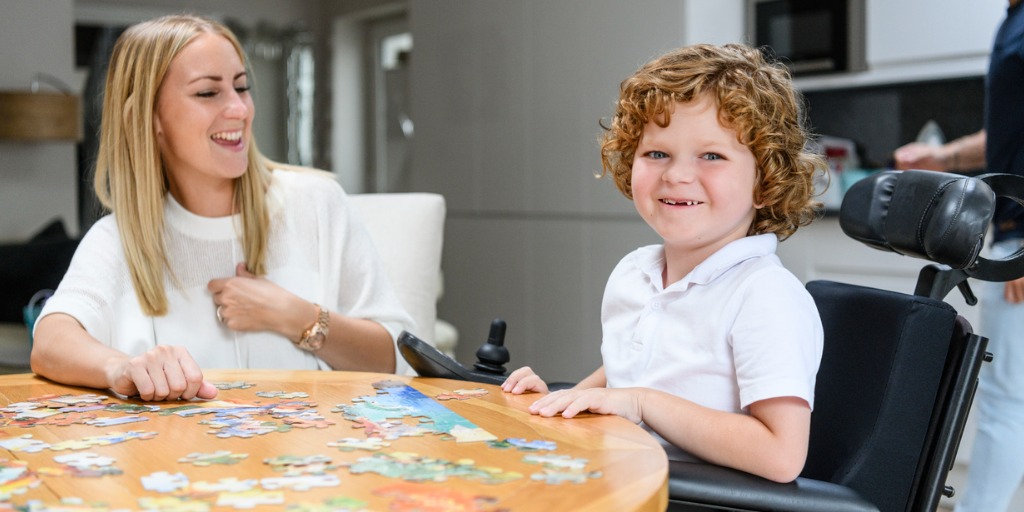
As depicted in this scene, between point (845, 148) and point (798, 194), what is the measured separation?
310cm

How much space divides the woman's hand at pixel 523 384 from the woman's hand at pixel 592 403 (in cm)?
13

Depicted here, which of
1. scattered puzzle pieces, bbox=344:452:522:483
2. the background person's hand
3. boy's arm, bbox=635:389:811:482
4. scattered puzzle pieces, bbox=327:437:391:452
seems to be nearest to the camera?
scattered puzzle pieces, bbox=344:452:522:483

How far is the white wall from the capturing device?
4.83 m

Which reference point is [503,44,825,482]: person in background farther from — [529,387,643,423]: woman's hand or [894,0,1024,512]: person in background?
[894,0,1024,512]: person in background

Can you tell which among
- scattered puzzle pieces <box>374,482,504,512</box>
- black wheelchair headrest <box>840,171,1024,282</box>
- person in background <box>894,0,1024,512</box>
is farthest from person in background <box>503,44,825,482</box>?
person in background <box>894,0,1024,512</box>

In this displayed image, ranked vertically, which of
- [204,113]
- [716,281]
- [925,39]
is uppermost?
[925,39]

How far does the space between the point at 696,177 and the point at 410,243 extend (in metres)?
1.30

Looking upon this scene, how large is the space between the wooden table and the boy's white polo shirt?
0.18 meters

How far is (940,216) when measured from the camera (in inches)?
56.4

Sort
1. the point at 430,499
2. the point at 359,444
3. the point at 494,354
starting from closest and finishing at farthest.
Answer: the point at 430,499 → the point at 359,444 → the point at 494,354

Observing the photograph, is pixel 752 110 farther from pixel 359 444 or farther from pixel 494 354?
pixel 359 444

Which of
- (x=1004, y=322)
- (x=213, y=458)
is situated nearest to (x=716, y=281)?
(x=213, y=458)

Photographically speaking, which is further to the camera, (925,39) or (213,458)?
(925,39)

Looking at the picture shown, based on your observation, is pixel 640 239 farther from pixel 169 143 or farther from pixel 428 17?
pixel 169 143
